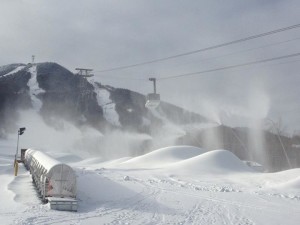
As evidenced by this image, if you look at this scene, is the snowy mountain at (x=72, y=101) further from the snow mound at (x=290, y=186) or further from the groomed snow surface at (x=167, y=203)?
the groomed snow surface at (x=167, y=203)

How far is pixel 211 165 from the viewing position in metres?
33.3

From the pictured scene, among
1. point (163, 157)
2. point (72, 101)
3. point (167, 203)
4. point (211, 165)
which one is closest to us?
point (167, 203)

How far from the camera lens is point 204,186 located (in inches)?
899

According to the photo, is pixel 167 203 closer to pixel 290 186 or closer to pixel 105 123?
pixel 290 186

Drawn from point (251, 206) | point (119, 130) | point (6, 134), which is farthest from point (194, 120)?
point (251, 206)

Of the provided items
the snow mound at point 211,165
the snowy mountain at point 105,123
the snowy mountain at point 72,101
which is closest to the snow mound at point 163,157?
the snow mound at point 211,165

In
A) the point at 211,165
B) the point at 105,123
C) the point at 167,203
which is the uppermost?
the point at 105,123

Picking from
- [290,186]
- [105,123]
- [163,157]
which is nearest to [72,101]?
[105,123]

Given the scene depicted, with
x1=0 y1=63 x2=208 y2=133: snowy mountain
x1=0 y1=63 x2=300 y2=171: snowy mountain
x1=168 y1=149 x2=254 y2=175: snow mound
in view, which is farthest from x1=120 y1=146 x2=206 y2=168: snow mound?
x1=0 y1=63 x2=208 y2=133: snowy mountain

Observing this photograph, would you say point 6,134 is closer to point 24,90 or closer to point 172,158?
point 24,90

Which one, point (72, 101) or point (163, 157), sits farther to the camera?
point (72, 101)

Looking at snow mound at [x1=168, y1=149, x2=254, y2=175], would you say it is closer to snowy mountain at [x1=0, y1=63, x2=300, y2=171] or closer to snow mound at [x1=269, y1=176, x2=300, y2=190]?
snow mound at [x1=269, y1=176, x2=300, y2=190]

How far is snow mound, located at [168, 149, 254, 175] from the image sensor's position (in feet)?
104

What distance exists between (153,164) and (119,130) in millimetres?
61129
